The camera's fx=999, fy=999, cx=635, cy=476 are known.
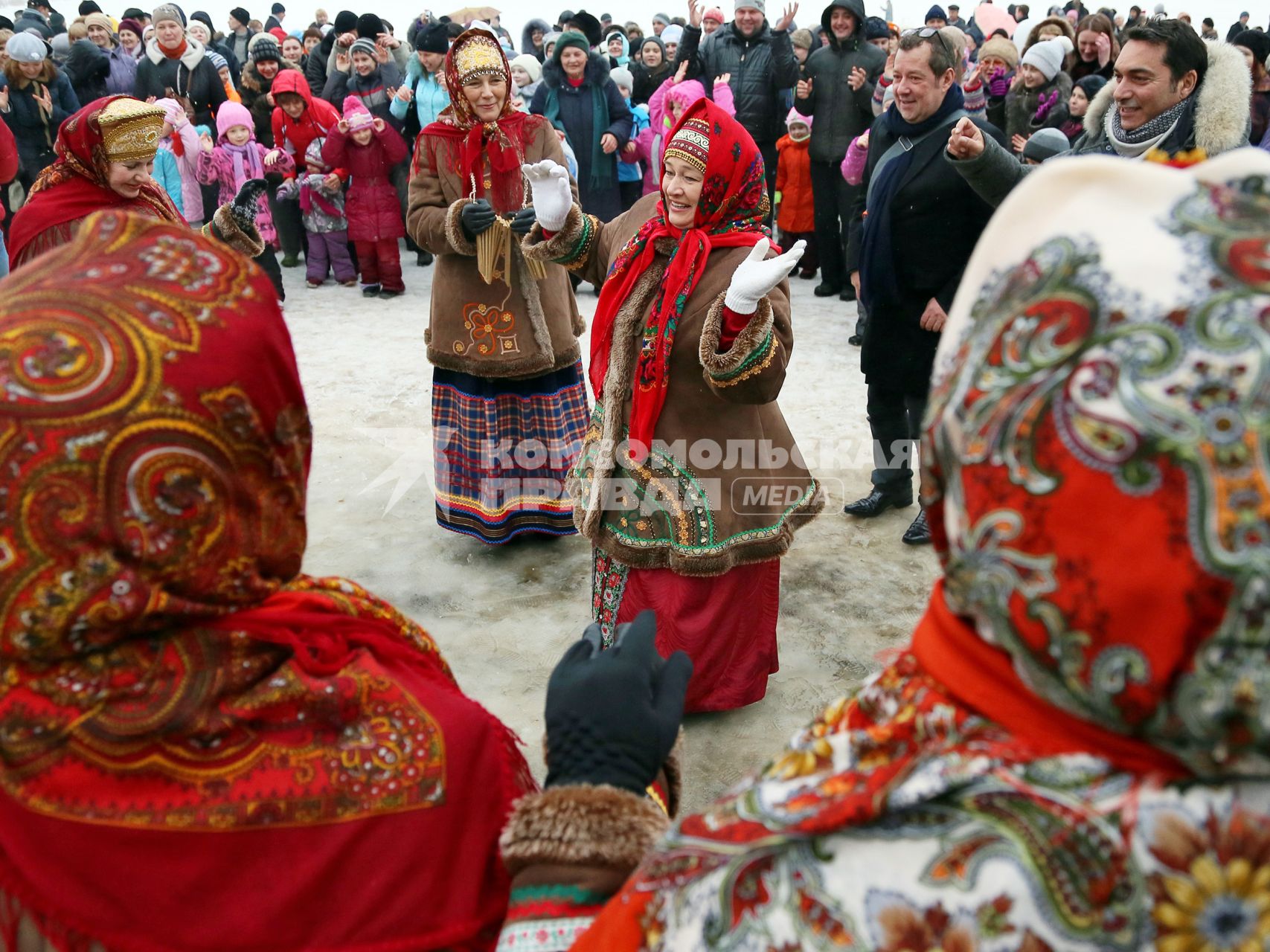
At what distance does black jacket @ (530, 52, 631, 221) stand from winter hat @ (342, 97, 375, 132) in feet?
4.19

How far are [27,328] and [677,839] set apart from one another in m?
0.81

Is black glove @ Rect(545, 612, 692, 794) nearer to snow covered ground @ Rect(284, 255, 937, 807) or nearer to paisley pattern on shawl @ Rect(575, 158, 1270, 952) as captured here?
paisley pattern on shawl @ Rect(575, 158, 1270, 952)

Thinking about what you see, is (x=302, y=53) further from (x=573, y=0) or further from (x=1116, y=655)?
(x=573, y=0)

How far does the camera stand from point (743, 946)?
852mm

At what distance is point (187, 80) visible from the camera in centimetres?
890

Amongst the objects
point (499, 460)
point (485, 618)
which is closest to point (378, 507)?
point (499, 460)

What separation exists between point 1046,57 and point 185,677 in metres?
6.82

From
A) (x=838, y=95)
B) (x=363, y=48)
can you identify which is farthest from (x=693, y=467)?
(x=363, y=48)

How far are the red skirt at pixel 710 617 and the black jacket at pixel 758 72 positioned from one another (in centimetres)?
583

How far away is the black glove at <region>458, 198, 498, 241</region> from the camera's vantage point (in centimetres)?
346

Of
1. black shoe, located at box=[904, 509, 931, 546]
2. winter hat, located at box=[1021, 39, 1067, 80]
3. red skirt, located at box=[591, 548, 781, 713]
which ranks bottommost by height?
black shoe, located at box=[904, 509, 931, 546]

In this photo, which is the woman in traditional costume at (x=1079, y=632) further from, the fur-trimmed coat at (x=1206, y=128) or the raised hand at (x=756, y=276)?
the fur-trimmed coat at (x=1206, y=128)

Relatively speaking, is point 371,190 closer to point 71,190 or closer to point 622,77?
point 622,77

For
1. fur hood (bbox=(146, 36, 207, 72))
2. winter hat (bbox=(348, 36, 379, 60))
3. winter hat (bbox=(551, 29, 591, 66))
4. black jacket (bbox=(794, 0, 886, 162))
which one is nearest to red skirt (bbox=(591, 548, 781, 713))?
black jacket (bbox=(794, 0, 886, 162))
